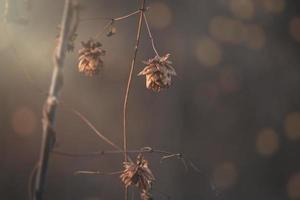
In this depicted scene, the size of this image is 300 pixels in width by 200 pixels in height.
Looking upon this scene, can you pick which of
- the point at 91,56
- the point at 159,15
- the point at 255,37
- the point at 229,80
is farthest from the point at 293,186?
the point at 91,56

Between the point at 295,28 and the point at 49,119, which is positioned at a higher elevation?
the point at 295,28

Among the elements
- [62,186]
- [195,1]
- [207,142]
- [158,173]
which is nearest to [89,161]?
[62,186]

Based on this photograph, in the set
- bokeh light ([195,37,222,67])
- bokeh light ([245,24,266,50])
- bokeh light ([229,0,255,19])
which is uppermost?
bokeh light ([229,0,255,19])

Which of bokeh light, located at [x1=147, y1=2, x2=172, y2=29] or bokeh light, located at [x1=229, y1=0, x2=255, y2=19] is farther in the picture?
bokeh light, located at [x1=229, y1=0, x2=255, y2=19]

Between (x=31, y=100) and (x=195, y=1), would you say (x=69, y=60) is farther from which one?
(x=195, y=1)

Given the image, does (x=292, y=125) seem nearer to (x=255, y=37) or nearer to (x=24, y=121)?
(x=255, y=37)

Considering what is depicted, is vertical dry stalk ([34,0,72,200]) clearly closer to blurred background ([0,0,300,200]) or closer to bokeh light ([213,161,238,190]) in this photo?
blurred background ([0,0,300,200])

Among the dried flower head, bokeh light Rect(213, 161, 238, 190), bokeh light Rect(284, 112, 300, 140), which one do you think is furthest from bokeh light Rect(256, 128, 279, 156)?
the dried flower head
